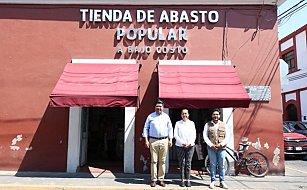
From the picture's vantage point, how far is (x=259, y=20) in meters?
9.41

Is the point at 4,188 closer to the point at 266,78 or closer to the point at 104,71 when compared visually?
the point at 104,71

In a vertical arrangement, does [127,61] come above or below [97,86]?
above

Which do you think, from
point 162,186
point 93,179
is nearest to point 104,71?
point 93,179

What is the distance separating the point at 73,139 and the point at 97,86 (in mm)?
2067

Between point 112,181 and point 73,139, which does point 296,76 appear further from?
point 112,181

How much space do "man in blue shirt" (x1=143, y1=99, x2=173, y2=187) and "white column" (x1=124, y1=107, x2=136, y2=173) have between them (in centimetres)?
156

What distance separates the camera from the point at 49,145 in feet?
29.5

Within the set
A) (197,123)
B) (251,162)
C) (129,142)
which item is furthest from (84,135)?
(251,162)

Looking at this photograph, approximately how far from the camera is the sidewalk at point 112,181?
7.08 meters

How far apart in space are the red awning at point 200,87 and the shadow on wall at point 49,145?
3320 mm

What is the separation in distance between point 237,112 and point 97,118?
5.32 metres

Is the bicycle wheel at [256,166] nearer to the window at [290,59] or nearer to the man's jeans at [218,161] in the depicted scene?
the man's jeans at [218,161]

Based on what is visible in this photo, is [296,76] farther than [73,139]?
Yes

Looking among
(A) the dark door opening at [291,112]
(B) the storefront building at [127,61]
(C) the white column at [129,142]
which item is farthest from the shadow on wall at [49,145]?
(A) the dark door opening at [291,112]
